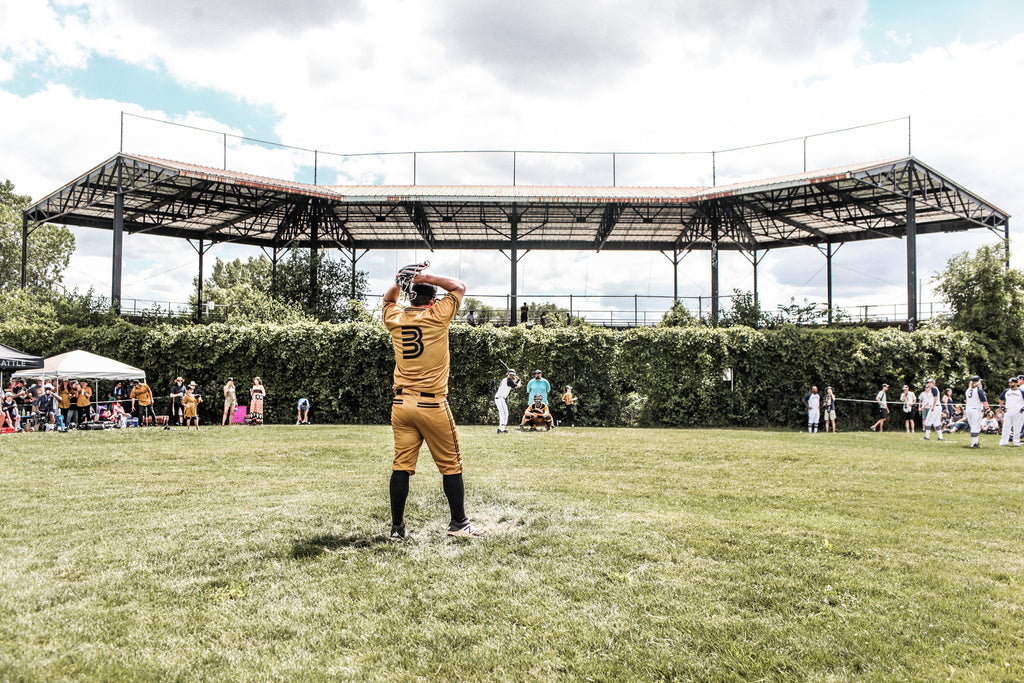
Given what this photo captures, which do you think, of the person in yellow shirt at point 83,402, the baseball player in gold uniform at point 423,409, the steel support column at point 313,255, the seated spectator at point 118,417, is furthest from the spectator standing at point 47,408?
the baseball player in gold uniform at point 423,409

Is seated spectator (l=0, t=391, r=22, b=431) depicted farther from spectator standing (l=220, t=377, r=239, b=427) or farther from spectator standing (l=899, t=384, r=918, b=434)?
spectator standing (l=899, t=384, r=918, b=434)

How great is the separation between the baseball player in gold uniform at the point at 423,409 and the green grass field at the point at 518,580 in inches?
12.6

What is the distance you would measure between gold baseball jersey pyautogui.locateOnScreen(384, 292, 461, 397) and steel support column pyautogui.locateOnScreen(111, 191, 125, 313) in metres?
23.3

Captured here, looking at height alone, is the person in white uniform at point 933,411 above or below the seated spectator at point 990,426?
above

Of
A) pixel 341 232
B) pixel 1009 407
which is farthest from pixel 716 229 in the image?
pixel 341 232

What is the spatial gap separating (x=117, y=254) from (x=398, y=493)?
24.6 m

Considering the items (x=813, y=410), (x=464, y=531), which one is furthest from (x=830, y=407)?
(x=464, y=531)

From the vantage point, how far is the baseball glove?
5613 mm

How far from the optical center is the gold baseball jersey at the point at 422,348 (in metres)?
5.31

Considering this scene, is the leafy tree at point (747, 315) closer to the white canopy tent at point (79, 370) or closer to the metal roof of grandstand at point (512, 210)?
the metal roof of grandstand at point (512, 210)

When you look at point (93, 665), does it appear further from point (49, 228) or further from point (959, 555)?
point (49, 228)

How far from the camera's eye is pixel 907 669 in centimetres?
301

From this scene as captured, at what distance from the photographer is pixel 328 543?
5109mm

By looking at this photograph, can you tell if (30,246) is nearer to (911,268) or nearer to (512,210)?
(512,210)
